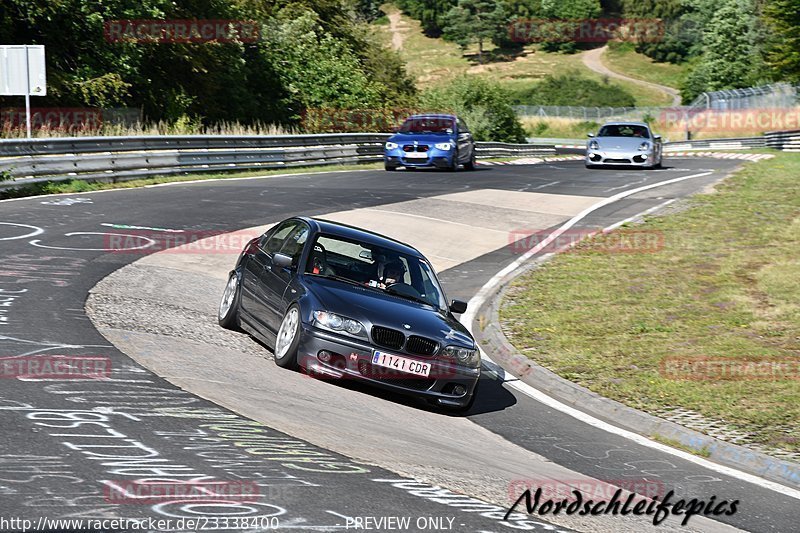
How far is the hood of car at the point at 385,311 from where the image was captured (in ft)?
31.8

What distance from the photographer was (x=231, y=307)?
38.4ft

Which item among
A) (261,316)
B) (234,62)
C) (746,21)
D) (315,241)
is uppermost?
(746,21)

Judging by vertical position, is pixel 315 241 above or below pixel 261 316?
above

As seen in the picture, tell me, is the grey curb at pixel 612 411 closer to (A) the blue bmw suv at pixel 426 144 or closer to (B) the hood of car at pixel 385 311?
(B) the hood of car at pixel 385 311

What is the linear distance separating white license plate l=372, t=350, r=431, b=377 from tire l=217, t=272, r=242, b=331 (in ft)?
8.69

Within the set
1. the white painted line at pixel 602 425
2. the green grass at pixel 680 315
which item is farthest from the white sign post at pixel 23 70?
the green grass at pixel 680 315

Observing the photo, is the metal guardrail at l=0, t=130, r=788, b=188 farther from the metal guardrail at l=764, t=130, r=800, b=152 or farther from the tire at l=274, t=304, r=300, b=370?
the metal guardrail at l=764, t=130, r=800, b=152

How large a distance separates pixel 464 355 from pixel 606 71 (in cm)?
12898

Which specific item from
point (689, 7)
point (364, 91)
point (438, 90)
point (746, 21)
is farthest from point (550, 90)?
point (364, 91)

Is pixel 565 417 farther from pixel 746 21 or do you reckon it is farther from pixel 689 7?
pixel 689 7

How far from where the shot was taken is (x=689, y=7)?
142875 mm

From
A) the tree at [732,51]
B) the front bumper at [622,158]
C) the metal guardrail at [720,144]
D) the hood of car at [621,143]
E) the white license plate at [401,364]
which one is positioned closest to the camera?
the white license plate at [401,364]

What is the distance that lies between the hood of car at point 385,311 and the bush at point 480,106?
4891cm

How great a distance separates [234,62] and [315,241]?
1431 inches
